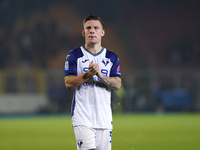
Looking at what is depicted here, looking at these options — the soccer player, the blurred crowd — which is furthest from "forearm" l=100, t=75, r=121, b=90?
the blurred crowd

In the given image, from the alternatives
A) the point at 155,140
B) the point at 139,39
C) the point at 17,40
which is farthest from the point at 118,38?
the point at 155,140

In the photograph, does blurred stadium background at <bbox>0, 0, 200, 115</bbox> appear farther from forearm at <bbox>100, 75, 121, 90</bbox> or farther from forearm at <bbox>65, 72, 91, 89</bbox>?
forearm at <bbox>65, 72, 91, 89</bbox>

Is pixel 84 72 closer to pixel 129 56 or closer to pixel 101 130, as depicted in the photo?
pixel 101 130

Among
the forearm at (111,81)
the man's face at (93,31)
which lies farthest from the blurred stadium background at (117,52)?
the man's face at (93,31)

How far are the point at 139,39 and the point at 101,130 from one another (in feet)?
108

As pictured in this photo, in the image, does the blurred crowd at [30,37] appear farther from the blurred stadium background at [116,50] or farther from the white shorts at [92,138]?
the white shorts at [92,138]

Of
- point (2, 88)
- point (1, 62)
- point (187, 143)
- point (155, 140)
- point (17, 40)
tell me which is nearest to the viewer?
point (187, 143)

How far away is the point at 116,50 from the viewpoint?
35.3 metres

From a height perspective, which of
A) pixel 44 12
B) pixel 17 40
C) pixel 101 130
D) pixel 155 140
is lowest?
pixel 155 140

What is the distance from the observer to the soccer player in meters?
4.13

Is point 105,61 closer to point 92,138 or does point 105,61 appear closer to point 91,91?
point 91,91

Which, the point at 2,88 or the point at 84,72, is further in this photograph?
the point at 2,88

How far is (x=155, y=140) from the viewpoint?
1064 centimetres

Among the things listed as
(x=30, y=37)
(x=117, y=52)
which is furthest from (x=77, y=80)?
(x=117, y=52)
